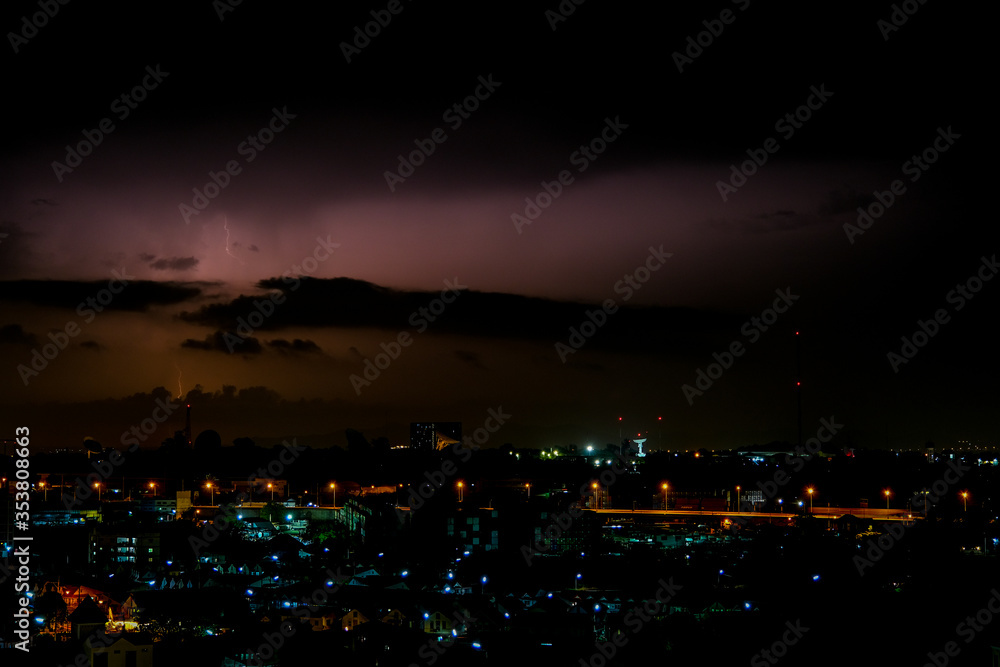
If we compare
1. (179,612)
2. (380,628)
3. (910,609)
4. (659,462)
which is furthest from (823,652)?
(659,462)

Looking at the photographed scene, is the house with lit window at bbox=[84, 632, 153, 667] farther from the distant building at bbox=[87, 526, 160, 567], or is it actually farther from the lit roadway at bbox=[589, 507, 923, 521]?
the lit roadway at bbox=[589, 507, 923, 521]

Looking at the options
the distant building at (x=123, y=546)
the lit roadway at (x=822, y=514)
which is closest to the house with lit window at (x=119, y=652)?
the distant building at (x=123, y=546)

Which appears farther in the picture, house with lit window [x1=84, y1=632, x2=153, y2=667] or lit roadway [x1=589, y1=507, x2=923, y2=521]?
lit roadway [x1=589, y1=507, x2=923, y2=521]

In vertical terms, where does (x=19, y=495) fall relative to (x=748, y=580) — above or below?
above

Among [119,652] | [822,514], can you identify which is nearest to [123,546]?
[119,652]

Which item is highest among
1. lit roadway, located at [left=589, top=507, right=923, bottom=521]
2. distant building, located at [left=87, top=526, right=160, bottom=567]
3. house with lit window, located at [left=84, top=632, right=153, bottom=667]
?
lit roadway, located at [left=589, top=507, right=923, bottom=521]

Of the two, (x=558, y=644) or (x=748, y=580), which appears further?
(x=748, y=580)

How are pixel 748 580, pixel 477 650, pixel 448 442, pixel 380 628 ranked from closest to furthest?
pixel 477 650 < pixel 380 628 < pixel 748 580 < pixel 448 442

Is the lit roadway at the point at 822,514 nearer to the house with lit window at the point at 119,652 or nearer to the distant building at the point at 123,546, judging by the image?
the distant building at the point at 123,546

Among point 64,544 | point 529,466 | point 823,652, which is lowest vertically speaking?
point 823,652

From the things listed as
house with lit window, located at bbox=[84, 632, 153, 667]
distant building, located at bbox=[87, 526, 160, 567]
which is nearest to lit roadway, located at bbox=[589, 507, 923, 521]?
distant building, located at bbox=[87, 526, 160, 567]

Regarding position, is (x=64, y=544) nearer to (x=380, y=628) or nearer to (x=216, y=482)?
(x=380, y=628)
